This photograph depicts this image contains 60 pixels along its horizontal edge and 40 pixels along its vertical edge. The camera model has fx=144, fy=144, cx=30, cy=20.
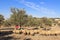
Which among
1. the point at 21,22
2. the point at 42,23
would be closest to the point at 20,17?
the point at 21,22

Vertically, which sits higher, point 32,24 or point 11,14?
point 11,14

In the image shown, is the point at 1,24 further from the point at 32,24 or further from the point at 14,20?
the point at 14,20

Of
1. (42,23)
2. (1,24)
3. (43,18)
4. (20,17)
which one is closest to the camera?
(20,17)

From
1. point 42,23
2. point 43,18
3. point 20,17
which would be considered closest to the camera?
point 20,17

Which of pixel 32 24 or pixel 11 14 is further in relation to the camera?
pixel 32 24

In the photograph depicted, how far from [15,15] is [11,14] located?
188 centimetres

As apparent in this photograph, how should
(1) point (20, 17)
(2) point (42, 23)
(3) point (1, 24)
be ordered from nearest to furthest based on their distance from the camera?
1. (1) point (20, 17)
2. (3) point (1, 24)
3. (2) point (42, 23)

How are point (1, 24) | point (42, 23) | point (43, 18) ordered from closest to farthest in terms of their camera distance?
point (1, 24) < point (42, 23) < point (43, 18)

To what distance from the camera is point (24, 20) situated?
4822 centimetres

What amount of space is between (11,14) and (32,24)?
24680 mm

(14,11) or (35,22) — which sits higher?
(14,11)

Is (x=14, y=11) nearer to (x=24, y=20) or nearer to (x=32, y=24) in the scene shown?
(x=24, y=20)

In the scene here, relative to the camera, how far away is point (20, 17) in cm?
4719

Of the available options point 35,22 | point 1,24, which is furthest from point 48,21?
point 1,24
